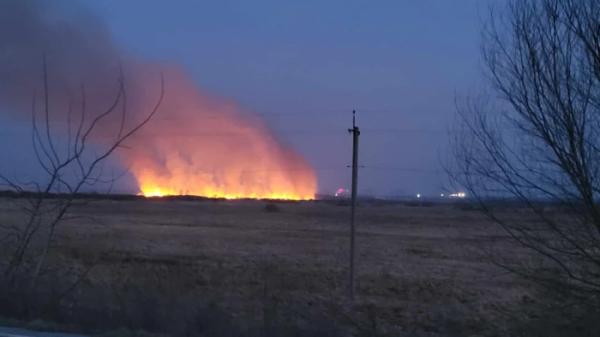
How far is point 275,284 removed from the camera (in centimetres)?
2211

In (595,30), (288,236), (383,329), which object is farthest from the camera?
(288,236)

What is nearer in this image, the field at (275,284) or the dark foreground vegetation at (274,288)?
the dark foreground vegetation at (274,288)

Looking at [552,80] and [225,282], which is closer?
[552,80]

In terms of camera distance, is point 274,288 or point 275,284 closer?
point 274,288

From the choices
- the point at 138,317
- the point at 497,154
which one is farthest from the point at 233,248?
the point at 497,154

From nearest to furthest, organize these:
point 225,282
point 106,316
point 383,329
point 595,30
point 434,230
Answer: point 595,30, point 106,316, point 383,329, point 225,282, point 434,230

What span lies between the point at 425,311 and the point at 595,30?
1148cm

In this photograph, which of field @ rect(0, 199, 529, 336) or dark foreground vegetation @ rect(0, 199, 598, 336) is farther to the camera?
field @ rect(0, 199, 529, 336)

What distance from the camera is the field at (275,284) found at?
1145cm

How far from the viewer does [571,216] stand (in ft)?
29.2

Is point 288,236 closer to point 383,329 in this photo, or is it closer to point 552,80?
point 383,329

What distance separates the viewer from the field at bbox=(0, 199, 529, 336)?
11.5 metres

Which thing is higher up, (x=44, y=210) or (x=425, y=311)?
(x=44, y=210)

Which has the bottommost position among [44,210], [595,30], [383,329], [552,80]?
[383,329]
